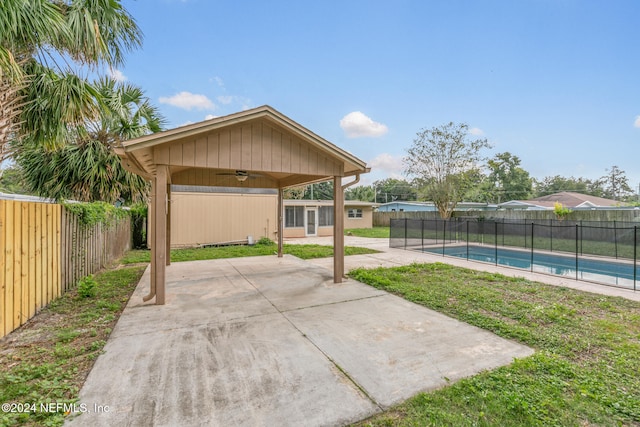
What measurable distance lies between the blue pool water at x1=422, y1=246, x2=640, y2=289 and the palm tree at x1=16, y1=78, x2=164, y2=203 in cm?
1088

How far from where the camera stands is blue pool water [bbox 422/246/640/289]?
7194 mm

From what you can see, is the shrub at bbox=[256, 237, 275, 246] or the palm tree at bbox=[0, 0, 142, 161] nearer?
the palm tree at bbox=[0, 0, 142, 161]

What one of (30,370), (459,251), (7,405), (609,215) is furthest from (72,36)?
(609,215)

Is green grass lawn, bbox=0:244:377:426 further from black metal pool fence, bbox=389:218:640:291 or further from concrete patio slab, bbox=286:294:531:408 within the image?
black metal pool fence, bbox=389:218:640:291

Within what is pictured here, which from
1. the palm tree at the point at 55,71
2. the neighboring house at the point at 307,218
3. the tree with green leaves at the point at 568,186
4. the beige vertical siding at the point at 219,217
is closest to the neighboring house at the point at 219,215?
the beige vertical siding at the point at 219,217

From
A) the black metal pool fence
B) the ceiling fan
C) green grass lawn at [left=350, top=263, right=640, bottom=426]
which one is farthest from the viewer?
the black metal pool fence

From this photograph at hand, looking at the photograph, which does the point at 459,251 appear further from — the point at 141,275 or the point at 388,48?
the point at 141,275

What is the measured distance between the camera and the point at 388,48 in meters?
12.0

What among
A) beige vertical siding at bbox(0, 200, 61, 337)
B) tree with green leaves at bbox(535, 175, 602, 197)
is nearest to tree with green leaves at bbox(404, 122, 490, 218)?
beige vertical siding at bbox(0, 200, 61, 337)

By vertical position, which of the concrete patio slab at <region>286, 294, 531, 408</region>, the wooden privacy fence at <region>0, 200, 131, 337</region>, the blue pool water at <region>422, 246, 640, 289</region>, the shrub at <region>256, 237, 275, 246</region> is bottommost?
the blue pool water at <region>422, 246, 640, 289</region>

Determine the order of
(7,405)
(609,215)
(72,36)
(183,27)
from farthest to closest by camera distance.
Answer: (609,215) < (183,27) < (72,36) < (7,405)

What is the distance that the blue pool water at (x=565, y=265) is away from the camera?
23.6ft

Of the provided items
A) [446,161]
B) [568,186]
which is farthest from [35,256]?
[568,186]

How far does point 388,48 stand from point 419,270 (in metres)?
9.27
